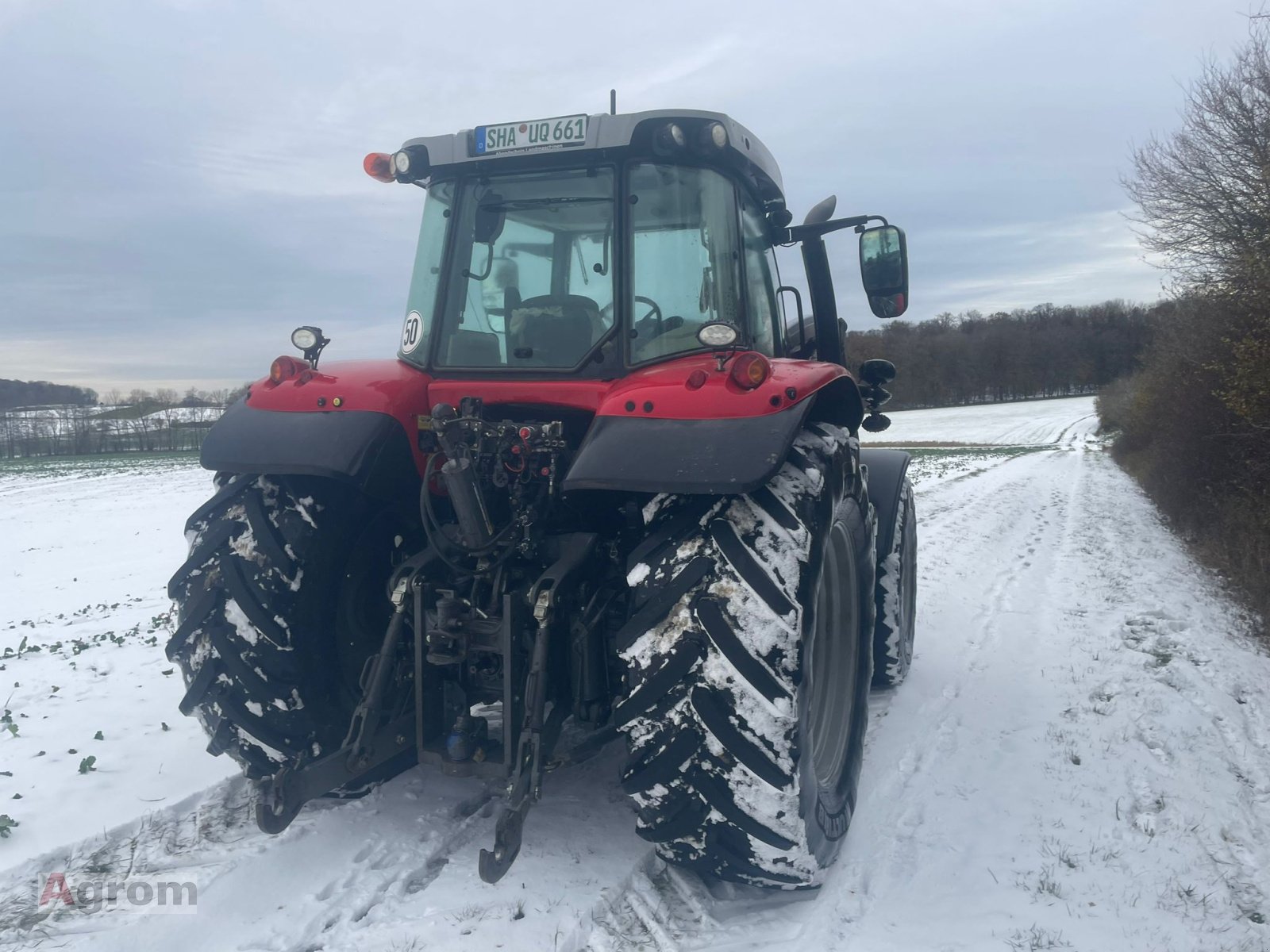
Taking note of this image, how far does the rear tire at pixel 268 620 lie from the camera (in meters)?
2.96

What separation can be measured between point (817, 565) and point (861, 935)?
3.56 ft

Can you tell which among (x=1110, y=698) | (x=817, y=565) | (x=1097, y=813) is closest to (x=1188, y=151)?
(x=1110, y=698)

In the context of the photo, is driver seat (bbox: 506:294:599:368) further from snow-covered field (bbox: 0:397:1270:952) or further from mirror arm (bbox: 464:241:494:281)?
snow-covered field (bbox: 0:397:1270:952)

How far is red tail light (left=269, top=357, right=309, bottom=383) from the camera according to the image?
3283 mm

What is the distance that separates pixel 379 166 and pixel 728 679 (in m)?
2.51

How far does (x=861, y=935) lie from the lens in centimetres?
264

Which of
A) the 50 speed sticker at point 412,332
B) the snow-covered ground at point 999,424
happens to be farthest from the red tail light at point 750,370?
the snow-covered ground at point 999,424

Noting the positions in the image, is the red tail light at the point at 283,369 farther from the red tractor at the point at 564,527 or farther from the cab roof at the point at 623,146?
the cab roof at the point at 623,146

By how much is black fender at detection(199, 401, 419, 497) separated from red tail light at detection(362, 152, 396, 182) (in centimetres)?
111

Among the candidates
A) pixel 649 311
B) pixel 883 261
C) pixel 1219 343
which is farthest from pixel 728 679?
pixel 1219 343

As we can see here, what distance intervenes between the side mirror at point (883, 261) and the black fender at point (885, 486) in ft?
2.78

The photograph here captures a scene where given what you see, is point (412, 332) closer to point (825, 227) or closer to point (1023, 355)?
point (825, 227)

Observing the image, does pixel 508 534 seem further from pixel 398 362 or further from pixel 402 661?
pixel 398 362

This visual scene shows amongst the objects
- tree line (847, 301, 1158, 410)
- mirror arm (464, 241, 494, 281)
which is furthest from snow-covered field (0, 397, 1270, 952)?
tree line (847, 301, 1158, 410)
